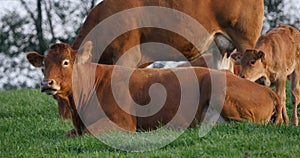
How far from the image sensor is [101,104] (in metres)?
9.59

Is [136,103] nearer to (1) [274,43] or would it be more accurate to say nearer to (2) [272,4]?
(1) [274,43]

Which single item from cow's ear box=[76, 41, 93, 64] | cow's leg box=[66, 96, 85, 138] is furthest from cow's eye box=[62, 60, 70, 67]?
cow's leg box=[66, 96, 85, 138]

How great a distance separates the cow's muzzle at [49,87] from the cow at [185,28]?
3212 millimetres

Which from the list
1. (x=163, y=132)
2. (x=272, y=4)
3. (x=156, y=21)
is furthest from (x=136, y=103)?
(x=272, y=4)

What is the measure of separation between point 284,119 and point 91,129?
334cm

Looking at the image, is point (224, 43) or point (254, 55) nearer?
point (254, 55)

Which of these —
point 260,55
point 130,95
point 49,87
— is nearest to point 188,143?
point 130,95

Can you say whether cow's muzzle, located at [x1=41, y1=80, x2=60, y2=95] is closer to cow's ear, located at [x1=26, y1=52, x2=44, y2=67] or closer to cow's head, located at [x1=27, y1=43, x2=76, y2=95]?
cow's head, located at [x1=27, y1=43, x2=76, y2=95]

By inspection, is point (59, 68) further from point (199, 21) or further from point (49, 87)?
point (199, 21)

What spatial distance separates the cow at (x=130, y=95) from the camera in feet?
31.0

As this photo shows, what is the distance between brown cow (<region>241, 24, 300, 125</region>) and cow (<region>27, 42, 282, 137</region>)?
2.42m

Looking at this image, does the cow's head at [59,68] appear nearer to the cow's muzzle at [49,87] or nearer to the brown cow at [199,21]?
the cow's muzzle at [49,87]

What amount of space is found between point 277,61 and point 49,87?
15.8ft

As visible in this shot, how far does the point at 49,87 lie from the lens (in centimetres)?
910
